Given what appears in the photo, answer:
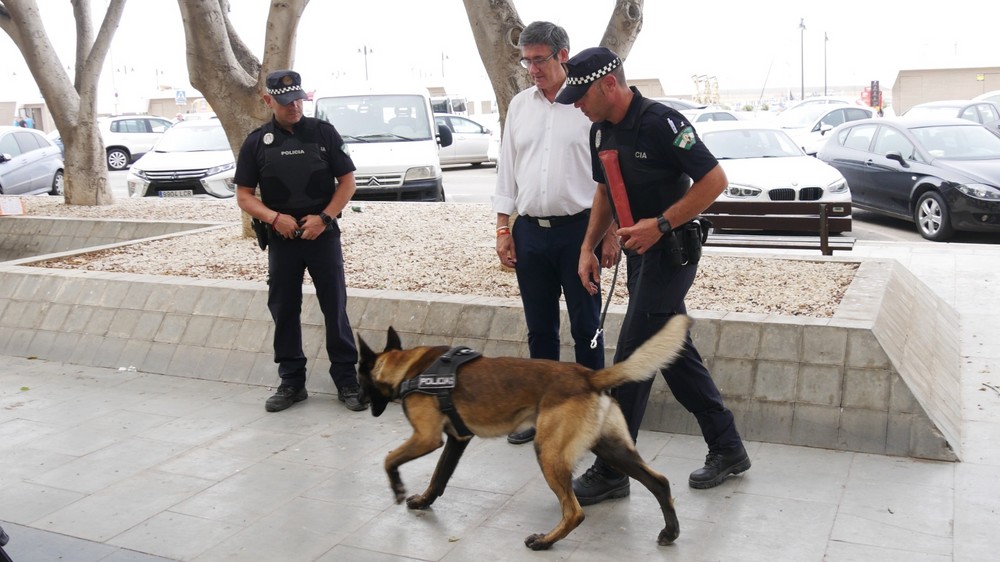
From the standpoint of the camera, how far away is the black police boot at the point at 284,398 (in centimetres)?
597

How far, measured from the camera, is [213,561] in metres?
3.96

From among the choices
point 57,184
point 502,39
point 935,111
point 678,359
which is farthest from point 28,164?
point 678,359

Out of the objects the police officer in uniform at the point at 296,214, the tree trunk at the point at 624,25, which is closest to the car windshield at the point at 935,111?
the tree trunk at the point at 624,25

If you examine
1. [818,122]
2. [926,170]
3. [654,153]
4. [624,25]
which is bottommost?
[926,170]

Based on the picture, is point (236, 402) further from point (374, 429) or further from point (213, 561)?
point (213, 561)

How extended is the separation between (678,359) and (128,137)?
1216 inches

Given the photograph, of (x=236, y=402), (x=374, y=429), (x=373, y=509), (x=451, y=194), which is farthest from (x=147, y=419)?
(x=451, y=194)

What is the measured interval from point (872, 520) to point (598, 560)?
122 cm

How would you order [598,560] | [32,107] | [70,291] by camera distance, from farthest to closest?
[32,107], [70,291], [598,560]

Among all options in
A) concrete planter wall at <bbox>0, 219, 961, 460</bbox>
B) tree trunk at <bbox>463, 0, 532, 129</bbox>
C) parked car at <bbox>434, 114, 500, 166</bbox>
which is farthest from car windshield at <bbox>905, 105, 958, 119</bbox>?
tree trunk at <bbox>463, 0, 532, 129</bbox>

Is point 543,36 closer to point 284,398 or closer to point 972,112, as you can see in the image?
point 284,398

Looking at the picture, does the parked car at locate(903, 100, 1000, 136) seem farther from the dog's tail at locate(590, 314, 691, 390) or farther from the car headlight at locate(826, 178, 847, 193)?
the dog's tail at locate(590, 314, 691, 390)

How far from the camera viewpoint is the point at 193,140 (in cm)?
1802

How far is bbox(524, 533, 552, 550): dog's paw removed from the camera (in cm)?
393
